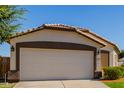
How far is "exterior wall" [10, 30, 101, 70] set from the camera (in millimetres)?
24781

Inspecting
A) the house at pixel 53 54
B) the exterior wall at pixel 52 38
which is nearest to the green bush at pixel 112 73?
the house at pixel 53 54

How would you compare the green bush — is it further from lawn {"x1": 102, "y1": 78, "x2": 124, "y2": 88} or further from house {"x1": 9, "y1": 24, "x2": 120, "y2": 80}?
lawn {"x1": 102, "y1": 78, "x2": 124, "y2": 88}

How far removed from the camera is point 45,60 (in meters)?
25.5

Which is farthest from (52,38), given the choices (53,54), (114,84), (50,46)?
(114,84)

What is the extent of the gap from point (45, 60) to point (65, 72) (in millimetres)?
1673

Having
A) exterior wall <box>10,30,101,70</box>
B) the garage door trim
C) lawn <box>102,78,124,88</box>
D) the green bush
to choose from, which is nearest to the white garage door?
the garage door trim

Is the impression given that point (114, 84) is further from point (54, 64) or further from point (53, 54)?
point (53, 54)

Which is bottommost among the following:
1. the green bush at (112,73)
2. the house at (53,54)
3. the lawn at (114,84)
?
the lawn at (114,84)

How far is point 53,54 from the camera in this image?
84.5 feet

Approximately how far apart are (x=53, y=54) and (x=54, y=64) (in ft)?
2.29

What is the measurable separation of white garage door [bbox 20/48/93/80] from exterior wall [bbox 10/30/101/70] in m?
0.63

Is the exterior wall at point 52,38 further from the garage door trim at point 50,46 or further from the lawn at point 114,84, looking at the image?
the lawn at point 114,84

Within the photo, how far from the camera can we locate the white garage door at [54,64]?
985 inches
